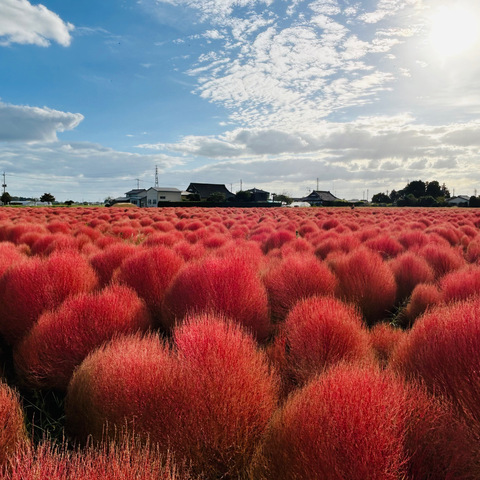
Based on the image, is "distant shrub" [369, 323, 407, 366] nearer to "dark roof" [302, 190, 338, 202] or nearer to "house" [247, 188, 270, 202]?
"house" [247, 188, 270, 202]

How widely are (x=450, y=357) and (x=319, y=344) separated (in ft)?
2.43

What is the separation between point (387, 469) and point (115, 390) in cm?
118

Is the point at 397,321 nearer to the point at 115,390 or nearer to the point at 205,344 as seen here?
the point at 205,344

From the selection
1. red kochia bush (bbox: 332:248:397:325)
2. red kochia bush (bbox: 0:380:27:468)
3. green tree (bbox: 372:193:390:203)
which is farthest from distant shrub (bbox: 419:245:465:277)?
green tree (bbox: 372:193:390:203)

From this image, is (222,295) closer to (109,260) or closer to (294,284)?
(294,284)

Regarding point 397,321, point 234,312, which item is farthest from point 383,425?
point 397,321

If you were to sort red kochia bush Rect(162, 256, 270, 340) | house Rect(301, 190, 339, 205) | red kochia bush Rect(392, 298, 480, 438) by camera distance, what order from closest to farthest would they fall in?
red kochia bush Rect(392, 298, 480, 438) < red kochia bush Rect(162, 256, 270, 340) < house Rect(301, 190, 339, 205)

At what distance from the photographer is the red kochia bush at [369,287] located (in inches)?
164

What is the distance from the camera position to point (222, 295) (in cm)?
318

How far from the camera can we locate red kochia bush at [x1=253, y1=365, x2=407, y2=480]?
1157 mm

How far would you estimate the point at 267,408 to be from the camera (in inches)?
68.4

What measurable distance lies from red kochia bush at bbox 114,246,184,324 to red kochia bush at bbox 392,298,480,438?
234cm

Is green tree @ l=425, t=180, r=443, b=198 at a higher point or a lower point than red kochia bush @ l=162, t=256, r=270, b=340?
higher

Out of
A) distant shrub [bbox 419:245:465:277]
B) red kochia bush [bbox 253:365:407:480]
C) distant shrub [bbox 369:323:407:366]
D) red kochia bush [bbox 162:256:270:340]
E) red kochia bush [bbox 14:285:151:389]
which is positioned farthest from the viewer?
distant shrub [bbox 419:245:465:277]
